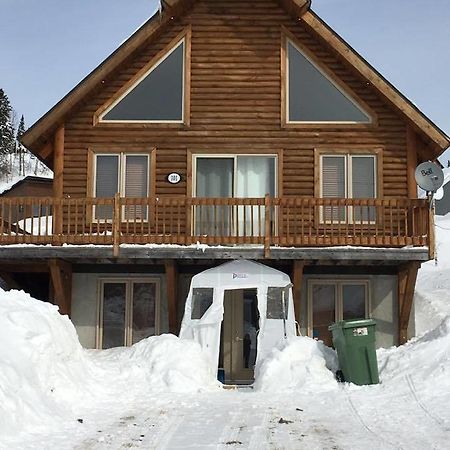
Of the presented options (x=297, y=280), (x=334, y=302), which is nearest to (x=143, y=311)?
(x=297, y=280)

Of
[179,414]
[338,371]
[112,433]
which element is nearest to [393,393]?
[338,371]

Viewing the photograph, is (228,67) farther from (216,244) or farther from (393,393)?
(393,393)

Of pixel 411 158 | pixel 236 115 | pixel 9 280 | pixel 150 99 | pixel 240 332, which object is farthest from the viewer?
pixel 9 280

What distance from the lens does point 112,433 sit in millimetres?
7980

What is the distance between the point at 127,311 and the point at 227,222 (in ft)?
10.4

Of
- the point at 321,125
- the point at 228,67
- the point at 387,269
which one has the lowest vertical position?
the point at 387,269

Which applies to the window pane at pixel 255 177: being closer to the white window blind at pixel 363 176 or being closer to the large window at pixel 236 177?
the large window at pixel 236 177

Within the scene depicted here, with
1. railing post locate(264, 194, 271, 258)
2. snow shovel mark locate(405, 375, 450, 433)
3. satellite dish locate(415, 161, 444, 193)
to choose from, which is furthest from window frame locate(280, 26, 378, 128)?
snow shovel mark locate(405, 375, 450, 433)

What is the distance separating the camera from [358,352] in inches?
460

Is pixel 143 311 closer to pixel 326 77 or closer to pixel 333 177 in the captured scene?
pixel 333 177

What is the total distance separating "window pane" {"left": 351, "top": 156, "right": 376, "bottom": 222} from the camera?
15609 mm

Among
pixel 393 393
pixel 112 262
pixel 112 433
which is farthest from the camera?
pixel 112 262

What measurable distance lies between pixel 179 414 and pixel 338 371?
3865 mm

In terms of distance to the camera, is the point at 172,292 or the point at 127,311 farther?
the point at 127,311
